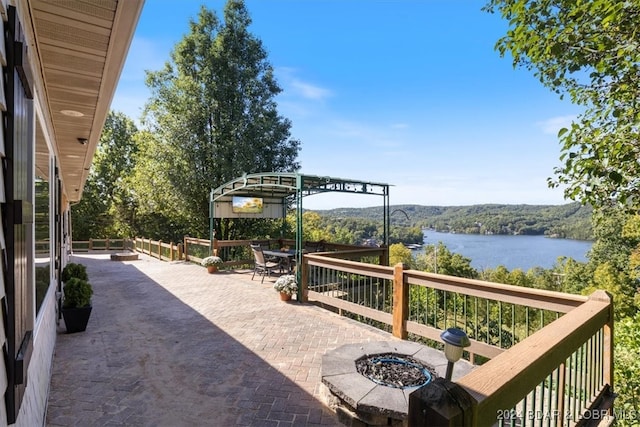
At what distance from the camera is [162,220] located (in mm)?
21625

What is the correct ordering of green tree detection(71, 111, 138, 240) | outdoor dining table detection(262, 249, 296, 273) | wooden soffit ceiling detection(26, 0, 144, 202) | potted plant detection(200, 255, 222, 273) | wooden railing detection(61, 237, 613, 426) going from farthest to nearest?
1. green tree detection(71, 111, 138, 240)
2. potted plant detection(200, 255, 222, 273)
3. outdoor dining table detection(262, 249, 296, 273)
4. wooden soffit ceiling detection(26, 0, 144, 202)
5. wooden railing detection(61, 237, 613, 426)

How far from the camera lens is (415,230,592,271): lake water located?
60375mm

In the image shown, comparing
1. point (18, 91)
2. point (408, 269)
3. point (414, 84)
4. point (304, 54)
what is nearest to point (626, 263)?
point (414, 84)

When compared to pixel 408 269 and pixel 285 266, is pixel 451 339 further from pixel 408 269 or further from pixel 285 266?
pixel 285 266

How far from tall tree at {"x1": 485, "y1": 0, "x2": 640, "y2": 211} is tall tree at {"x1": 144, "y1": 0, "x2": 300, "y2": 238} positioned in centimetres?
1178

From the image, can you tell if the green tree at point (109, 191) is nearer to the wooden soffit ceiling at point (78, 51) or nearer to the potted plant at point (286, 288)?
the potted plant at point (286, 288)

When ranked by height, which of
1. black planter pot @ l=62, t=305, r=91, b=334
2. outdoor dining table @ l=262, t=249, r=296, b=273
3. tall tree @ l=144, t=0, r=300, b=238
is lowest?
black planter pot @ l=62, t=305, r=91, b=334

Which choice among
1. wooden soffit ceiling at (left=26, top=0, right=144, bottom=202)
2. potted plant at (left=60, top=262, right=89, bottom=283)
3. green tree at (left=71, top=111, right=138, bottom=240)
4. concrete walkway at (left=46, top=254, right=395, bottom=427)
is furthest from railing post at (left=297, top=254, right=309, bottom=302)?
green tree at (left=71, top=111, right=138, bottom=240)

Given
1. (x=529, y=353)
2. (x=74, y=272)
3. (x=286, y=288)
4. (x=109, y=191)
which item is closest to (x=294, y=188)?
(x=286, y=288)

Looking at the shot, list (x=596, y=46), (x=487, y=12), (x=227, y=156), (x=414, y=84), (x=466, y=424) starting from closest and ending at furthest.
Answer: (x=466, y=424)
(x=596, y=46)
(x=487, y=12)
(x=227, y=156)
(x=414, y=84)

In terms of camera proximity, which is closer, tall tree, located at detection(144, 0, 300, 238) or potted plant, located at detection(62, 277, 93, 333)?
potted plant, located at detection(62, 277, 93, 333)

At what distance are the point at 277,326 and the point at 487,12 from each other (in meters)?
6.05

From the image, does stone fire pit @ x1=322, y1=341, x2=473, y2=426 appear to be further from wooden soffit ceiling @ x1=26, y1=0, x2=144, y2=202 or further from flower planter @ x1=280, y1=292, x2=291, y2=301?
flower planter @ x1=280, y1=292, x2=291, y2=301

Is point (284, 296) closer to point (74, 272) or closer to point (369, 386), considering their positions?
point (74, 272)
